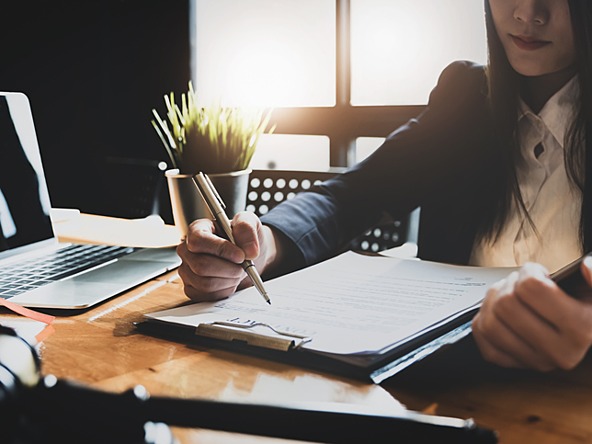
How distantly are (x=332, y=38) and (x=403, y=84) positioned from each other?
0.83ft

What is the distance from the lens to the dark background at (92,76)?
1941 mm

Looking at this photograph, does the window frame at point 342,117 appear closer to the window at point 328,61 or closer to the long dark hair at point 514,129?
the window at point 328,61

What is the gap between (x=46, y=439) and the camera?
28cm

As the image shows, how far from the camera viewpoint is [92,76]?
6.74 feet

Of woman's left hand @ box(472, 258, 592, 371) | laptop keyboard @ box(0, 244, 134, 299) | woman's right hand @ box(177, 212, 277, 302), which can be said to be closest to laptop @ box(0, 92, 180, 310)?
laptop keyboard @ box(0, 244, 134, 299)

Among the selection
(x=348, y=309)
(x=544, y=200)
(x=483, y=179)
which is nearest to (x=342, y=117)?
(x=483, y=179)

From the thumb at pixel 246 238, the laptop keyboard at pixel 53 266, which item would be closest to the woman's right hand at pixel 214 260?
the thumb at pixel 246 238

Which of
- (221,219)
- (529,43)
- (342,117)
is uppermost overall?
(529,43)

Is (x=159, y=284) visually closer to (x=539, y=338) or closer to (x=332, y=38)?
(x=539, y=338)

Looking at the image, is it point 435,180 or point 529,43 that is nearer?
point 529,43

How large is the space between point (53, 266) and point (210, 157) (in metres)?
0.31

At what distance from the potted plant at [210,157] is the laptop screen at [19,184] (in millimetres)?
225

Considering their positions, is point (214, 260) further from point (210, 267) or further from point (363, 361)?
point (363, 361)

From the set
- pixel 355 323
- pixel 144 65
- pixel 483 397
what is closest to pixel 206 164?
pixel 355 323
